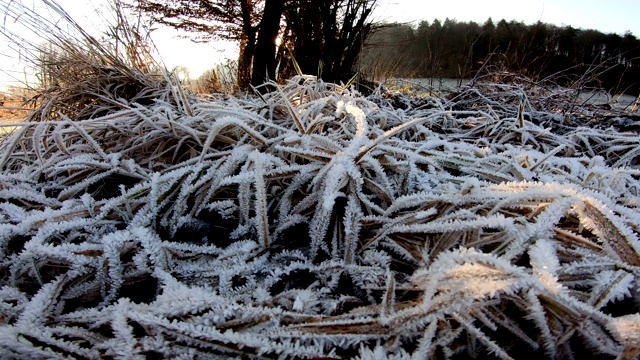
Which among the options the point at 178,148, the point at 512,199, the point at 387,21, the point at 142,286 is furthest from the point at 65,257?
the point at 387,21

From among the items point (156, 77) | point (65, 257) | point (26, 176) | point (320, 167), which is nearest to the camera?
point (65, 257)

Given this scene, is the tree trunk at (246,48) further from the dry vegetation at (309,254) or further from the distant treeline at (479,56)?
the dry vegetation at (309,254)

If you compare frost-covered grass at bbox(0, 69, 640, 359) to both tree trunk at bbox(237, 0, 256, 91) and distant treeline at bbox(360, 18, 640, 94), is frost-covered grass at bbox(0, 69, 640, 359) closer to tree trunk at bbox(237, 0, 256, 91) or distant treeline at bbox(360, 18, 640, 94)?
tree trunk at bbox(237, 0, 256, 91)

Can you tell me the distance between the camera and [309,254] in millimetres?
540

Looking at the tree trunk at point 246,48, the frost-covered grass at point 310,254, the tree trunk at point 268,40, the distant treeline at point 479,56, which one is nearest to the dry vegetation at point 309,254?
the frost-covered grass at point 310,254

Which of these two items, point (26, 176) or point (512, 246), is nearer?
point (512, 246)

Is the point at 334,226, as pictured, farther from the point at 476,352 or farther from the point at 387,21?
the point at 387,21

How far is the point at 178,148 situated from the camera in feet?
2.61

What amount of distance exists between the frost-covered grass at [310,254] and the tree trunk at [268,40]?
10.3 ft

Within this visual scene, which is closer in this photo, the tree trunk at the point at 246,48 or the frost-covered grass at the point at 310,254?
the frost-covered grass at the point at 310,254

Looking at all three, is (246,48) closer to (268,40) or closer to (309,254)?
(268,40)

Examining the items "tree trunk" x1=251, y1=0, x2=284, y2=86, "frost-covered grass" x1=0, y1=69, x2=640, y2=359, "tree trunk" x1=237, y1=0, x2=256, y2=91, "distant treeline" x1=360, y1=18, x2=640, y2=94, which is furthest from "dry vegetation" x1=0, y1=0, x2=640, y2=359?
"distant treeline" x1=360, y1=18, x2=640, y2=94

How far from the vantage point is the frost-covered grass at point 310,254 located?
34 centimetres

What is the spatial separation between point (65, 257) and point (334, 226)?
0.38 meters
